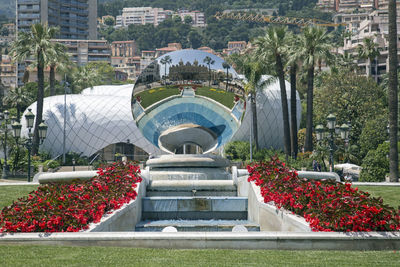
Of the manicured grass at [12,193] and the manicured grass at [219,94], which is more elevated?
the manicured grass at [219,94]

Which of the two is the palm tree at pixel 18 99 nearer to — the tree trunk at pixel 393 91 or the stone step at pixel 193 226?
the tree trunk at pixel 393 91

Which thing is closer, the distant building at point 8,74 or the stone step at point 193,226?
the stone step at point 193,226

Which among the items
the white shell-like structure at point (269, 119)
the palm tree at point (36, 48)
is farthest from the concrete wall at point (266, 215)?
the white shell-like structure at point (269, 119)

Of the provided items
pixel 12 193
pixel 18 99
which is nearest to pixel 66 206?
pixel 12 193

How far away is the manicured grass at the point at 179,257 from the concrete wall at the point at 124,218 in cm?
164

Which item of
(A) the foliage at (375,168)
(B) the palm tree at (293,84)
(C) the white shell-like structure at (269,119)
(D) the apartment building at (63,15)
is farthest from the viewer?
(D) the apartment building at (63,15)

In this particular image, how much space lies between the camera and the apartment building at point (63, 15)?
159 metres

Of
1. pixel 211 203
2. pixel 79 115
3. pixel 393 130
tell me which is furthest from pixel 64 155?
pixel 211 203

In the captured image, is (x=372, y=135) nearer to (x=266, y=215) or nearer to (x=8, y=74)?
(x=266, y=215)

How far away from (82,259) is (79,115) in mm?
61722

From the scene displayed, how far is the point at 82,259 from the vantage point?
8344 mm

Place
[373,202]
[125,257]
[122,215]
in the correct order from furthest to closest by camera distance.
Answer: [122,215], [373,202], [125,257]

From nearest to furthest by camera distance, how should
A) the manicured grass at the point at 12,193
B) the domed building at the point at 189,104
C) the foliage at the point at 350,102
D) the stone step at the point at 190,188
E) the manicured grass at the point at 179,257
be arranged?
the manicured grass at the point at 179,257 < the manicured grass at the point at 12,193 < the stone step at the point at 190,188 < the domed building at the point at 189,104 < the foliage at the point at 350,102

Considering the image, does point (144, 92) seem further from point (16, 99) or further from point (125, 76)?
point (125, 76)
